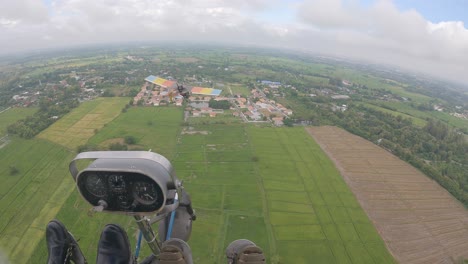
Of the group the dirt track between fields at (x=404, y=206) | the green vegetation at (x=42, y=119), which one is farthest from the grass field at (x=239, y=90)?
the green vegetation at (x=42, y=119)

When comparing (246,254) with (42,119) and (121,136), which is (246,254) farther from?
(42,119)

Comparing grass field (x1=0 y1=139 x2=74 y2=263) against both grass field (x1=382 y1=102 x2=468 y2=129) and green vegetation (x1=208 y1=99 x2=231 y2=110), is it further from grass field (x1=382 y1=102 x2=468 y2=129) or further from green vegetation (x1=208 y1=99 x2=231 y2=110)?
grass field (x1=382 y1=102 x2=468 y2=129)

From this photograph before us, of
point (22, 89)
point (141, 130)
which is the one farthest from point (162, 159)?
point (22, 89)

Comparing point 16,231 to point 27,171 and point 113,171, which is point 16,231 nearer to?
point 27,171

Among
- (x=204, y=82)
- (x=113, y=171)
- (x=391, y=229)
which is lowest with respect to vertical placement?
(x=391, y=229)

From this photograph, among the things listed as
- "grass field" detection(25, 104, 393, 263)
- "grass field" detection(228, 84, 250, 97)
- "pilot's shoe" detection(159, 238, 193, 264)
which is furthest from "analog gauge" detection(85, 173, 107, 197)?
"grass field" detection(228, 84, 250, 97)

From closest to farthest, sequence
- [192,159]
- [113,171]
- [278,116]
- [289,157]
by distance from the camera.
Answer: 1. [113,171]
2. [192,159]
3. [289,157]
4. [278,116]

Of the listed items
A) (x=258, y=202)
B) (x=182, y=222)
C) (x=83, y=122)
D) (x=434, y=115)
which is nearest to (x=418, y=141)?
(x=258, y=202)
